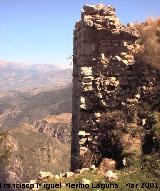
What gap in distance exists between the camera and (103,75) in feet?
55.2

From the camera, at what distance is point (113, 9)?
671 inches

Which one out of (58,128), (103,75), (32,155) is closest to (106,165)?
(103,75)

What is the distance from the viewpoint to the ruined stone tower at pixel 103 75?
16625mm

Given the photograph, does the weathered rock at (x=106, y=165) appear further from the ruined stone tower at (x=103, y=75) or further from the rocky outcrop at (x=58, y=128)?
the rocky outcrop at (x=58, y=128)

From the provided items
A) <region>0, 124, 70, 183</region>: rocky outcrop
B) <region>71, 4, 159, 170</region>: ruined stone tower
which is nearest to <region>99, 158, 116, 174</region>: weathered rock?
<region>71, 4, 159, 170</region>: ruined stone tower

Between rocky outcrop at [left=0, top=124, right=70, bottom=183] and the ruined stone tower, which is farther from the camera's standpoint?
rocky outcrop at [left=0, top=124, right=70, bottom=183]

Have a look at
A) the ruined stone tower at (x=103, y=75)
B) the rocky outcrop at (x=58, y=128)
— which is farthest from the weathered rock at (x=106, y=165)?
the rocky outcrop at (x=58, y=128)

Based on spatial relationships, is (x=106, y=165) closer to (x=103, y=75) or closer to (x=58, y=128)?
(x=103, y=75)

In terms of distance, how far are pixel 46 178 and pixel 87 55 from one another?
233 inches

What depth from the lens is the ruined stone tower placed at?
16625 millimetres

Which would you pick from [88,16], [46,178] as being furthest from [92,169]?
[88,16]

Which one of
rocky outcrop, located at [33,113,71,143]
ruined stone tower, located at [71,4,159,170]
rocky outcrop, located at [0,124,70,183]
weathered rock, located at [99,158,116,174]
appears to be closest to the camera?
weathered rock, located at [99,158,116,174]

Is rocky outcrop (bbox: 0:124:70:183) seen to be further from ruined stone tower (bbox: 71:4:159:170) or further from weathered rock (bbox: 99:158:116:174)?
weathered rock (bbox: 99:158:116:174)

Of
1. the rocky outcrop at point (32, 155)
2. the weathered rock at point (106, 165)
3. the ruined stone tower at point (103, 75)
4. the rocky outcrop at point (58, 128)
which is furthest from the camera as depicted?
the rocky outcrop at point (58, 128)
